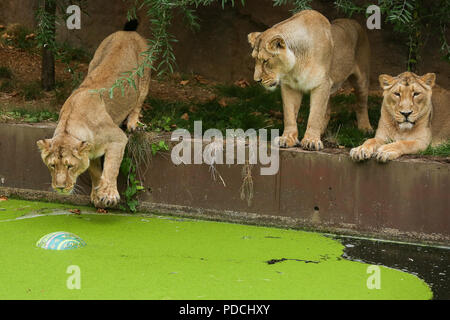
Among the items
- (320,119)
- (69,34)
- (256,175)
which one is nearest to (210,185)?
(256,175)

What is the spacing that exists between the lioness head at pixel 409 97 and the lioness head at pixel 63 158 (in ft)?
9.50

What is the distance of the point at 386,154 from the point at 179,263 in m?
2.19

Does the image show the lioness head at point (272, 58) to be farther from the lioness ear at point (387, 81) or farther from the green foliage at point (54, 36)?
the green foliage at point (54, 36)

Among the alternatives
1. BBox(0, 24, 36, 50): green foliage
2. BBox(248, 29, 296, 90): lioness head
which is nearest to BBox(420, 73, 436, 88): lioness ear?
BBox(248, 29, 296, 90): lioness head

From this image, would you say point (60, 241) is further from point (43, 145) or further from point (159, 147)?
point (159, 147)

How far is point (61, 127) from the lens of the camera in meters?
6.54

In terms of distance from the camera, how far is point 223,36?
1018cm

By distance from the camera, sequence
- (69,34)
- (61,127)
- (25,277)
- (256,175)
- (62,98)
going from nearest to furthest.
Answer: (25,277) → (61,127) → (256,175) → (62,98) → (69,34)

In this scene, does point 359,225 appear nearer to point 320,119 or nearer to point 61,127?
point 320,119

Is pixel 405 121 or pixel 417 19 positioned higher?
pixel 417 19

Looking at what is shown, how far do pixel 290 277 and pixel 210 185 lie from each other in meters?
2.01
